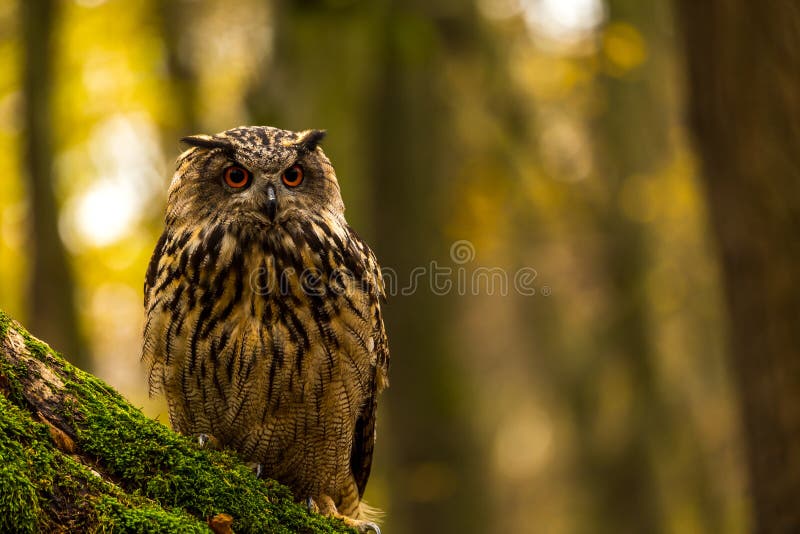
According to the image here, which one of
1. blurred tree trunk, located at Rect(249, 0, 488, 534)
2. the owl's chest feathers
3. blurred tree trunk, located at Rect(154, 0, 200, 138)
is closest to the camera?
the owl's chest feathers

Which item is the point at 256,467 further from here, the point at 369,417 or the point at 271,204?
the point at 271,204

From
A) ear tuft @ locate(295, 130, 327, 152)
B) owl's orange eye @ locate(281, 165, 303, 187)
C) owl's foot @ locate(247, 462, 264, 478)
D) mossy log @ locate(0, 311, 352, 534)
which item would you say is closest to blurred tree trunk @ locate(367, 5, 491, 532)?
ear tuft @ locate(295, 130, 327, 152)

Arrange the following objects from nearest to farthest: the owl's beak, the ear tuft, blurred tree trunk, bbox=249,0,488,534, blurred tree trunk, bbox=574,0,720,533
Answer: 1. the owl's beak
2. the ear tuft
3. blurred tree trunk, bbox=249,0,488,534
4. blurred tree trunk, bbox=574,0,720,533

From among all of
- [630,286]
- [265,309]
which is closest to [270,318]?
[265,309]

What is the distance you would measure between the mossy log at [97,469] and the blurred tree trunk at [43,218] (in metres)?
3.93

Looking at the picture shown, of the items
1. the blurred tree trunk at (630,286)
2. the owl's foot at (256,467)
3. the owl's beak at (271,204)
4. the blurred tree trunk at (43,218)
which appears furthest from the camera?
the blurred tree trunk at (630,286)

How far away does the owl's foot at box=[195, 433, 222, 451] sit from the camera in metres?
3.16

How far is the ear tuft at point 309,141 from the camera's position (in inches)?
137

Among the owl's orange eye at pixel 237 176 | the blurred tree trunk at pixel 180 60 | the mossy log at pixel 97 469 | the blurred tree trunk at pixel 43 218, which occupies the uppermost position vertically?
the blurred tree trunk at pixel 180 60

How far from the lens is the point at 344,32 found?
19.2 ft

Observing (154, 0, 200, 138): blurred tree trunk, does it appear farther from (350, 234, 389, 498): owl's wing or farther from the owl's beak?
the owl's beak

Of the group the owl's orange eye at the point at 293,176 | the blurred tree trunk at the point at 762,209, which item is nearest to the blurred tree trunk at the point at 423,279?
the blurred tree trunk at the point at 762,209

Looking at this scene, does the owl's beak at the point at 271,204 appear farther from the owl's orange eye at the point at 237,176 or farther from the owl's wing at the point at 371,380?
the owl's wing at the point at 371,380

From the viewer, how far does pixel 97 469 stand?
2377 millimetres
